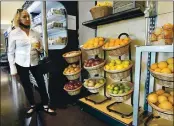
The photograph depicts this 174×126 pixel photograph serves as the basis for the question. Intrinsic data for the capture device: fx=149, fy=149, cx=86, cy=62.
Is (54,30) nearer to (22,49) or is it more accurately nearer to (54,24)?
(54,24)

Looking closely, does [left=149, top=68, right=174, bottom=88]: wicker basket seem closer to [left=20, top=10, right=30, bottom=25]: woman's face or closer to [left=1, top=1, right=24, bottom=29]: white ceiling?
[left=1, top=1, right=24, bottom=29]: white ceiling

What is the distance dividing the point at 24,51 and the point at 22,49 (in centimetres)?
3

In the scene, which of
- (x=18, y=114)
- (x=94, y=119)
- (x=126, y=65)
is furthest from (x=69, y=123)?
(x=126, y=65)

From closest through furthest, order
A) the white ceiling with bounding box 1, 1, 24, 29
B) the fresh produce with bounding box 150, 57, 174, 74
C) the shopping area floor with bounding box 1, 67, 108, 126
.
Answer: the fresh produce with bounding box 150, 57, 174, 74 < the white ceiling with bounding box 1, 1, 24, 29 < the shopping area floor with bounding box 1, 67, 108, 126

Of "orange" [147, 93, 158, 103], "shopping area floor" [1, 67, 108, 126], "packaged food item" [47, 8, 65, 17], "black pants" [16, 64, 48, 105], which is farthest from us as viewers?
"packaged food item" [47, 8, 65, 17]

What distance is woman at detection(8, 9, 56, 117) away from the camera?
140cm

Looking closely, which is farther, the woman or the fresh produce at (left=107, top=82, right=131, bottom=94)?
the woman

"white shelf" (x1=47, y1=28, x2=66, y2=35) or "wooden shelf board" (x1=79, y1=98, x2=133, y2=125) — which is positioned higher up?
"white shelf" (x1=47, y1=28, x2=66, y2=35)

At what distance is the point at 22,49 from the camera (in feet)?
4.77

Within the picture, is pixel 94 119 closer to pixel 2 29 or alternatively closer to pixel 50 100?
pixel 50 100

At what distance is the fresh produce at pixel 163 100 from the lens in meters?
0.72

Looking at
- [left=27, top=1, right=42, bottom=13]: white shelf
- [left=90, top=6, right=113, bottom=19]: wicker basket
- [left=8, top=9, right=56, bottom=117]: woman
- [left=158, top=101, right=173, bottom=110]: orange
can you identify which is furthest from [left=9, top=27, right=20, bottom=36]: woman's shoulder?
[left=158, top=101, right=173, bottom=110]: orange

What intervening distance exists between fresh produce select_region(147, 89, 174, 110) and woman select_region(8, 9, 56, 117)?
1.19 meters

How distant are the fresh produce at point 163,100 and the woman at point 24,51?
3.89 feet
